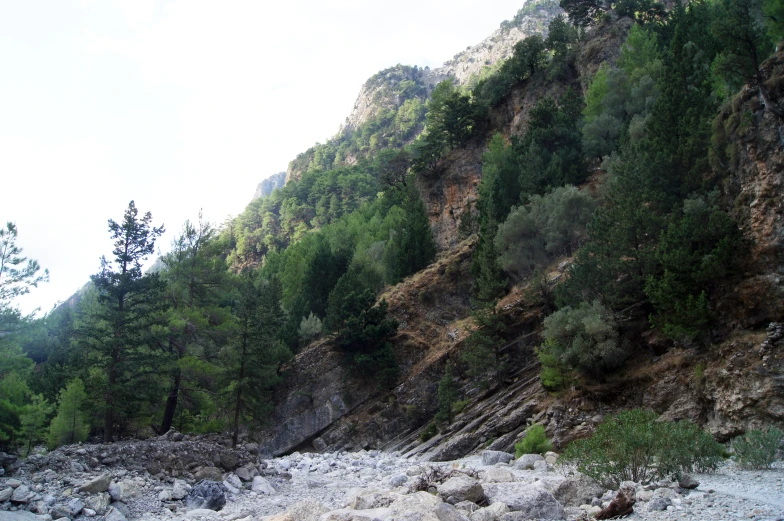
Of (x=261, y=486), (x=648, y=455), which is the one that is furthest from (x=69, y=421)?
(x=648, y=455)

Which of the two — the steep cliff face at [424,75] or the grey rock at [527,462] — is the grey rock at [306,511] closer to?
the grey rock at [527,462]

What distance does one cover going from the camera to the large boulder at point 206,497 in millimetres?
14086

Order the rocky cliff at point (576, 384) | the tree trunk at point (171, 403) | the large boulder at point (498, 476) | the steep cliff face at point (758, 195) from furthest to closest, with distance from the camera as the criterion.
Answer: the tree trunk at point (171, 403)
the steep cliff face at point (758, 195)
the rocky cliff at point (576, 384)
the large boulder at point (498, 476)

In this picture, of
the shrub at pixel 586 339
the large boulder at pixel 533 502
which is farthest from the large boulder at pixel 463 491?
the shrub at pixel 586 339

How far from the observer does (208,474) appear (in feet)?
56.4

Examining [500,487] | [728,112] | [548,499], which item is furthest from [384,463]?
[728,112]

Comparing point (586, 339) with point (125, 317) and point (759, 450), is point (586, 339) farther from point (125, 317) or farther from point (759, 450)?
point (125, 317)

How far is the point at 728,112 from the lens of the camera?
22.4 m

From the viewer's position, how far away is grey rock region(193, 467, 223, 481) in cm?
1700

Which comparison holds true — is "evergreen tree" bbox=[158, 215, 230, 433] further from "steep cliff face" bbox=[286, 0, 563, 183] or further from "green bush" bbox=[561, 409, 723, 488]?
"steep cliff face" bbox=[286, 0, 563, 183]

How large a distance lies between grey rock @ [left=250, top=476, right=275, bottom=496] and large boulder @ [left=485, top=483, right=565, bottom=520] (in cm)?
933

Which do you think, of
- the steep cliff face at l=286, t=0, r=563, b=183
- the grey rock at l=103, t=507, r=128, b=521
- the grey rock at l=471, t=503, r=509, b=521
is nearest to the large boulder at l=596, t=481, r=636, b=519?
the grey rock at l=471, t=503, r=509, b=521

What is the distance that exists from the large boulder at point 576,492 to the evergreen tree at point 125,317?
18466 mm

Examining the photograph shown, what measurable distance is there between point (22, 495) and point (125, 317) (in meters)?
11.9
